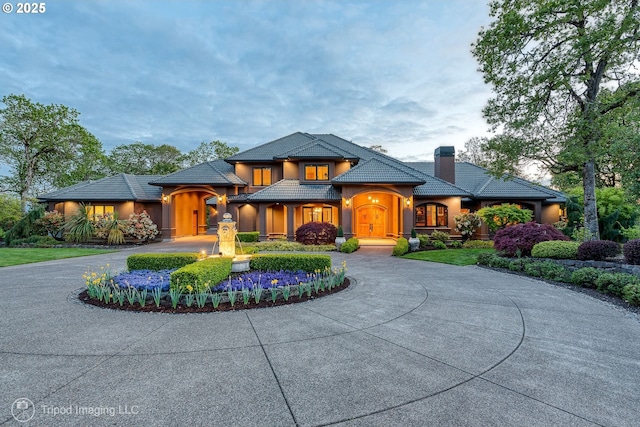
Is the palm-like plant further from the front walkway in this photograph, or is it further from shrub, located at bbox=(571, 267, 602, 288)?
shrub, located at bbox=(571, 267, 602, 288)

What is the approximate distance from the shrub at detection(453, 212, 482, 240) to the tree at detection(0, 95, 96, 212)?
3636 centimetres

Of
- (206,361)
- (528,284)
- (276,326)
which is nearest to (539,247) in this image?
(528,284)

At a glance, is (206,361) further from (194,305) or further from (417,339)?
(417,339)

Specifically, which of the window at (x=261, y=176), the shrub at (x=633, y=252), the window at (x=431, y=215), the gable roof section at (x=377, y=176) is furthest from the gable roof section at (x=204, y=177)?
the shrub at (x=633, y=252)

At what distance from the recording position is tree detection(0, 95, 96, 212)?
81.1 ft

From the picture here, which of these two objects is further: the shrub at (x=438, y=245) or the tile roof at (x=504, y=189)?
the tile roof at (x=504, y=189)

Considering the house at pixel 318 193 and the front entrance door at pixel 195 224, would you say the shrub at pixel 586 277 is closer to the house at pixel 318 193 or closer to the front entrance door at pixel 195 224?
the house at pixel 318 193

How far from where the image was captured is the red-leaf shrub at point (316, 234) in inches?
704

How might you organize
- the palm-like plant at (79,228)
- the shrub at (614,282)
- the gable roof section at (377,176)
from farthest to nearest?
the palm-like plant at (79,228) < the gable roof section at (377,176) < the shrub at (614,282)

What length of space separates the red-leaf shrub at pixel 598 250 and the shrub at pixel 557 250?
39 centimetres

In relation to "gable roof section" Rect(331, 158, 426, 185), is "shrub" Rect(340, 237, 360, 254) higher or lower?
lower

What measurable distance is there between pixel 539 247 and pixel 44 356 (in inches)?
559

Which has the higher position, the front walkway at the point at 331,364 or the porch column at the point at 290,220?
the porch column at the point at 290,220

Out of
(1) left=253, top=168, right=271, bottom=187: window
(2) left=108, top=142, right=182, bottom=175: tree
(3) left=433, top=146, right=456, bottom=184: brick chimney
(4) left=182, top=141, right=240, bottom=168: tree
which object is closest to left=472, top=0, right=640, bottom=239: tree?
(3) left=433, top=146, right=456, bottom=184: brick chimney
